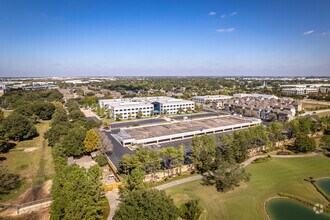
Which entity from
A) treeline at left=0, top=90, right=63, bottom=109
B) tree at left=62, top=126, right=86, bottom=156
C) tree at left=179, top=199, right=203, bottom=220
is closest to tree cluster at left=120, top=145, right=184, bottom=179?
tree at left=179, top=199, right=203, bottom=220

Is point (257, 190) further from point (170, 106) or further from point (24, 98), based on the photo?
point (24, 98)

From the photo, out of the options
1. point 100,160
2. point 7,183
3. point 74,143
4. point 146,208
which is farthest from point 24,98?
point 146,208

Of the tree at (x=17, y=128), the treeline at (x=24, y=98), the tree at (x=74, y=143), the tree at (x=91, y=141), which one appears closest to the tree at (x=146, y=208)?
the tree at (x=91, y=141)

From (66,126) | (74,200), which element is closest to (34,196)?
(74,200)

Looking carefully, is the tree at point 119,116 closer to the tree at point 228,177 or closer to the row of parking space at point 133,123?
the row of parking space at point 133,123

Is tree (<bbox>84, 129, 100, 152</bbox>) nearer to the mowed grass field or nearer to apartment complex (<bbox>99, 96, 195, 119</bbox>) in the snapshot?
the mowed grass field

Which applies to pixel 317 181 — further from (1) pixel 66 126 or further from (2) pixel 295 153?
(1) pixel 66 126
